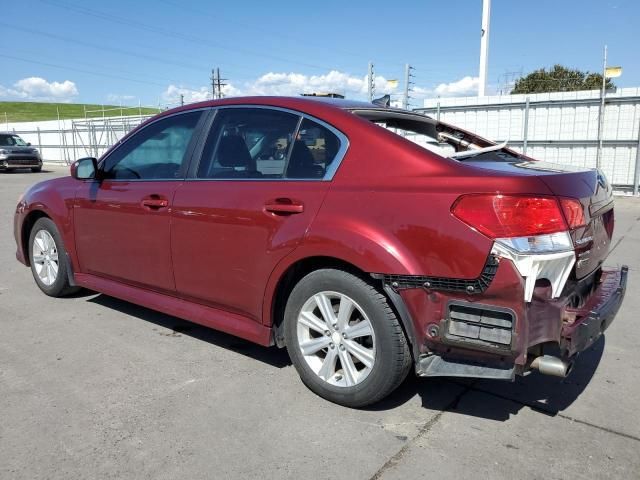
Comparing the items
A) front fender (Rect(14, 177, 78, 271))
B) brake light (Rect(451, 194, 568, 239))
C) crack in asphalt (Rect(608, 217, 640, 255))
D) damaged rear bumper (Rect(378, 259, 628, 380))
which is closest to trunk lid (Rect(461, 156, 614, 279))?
brake light (Rect(451, 194, 568, 239))

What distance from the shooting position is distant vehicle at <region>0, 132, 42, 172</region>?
886 inches

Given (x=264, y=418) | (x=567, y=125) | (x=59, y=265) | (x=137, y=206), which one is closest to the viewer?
(x=264, y=418)

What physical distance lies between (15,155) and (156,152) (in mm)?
22079

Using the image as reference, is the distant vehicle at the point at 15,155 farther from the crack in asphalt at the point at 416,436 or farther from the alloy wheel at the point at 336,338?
the crack in asphalt at the point at 416,436

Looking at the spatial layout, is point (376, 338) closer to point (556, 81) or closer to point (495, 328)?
point (495, 328)

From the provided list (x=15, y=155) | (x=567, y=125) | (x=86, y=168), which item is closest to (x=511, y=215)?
(x=86, y=168)

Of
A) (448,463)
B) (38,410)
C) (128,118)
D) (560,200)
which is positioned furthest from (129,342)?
(128,118)

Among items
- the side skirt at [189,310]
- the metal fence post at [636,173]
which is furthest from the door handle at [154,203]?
the metal fence post at [636,173]

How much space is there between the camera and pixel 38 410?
3002mm

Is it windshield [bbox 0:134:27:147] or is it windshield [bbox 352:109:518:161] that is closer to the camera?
windshield [bbox 352:109:518:161]

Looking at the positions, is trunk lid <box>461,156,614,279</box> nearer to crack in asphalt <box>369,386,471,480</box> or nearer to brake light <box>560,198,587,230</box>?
brake light <box>560,198,587,230</box>

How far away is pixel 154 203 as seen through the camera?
148 inches

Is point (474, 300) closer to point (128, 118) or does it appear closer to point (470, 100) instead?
point (470, 100)

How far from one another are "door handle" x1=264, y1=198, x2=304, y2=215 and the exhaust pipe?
4.65ft
